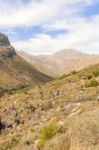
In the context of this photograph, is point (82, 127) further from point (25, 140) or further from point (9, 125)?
point (9, 125)

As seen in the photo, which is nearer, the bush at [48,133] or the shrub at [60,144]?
the shrub at [60,144]

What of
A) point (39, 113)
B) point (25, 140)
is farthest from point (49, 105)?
point (25, 140)

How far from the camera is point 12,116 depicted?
1165 inches

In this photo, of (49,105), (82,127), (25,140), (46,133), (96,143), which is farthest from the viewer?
(49,105)

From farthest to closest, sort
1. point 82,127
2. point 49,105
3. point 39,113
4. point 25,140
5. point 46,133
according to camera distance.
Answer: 1. point 49,105
2. point 39,113
3. point 25,140
4. point 46,133
5. point 82,127

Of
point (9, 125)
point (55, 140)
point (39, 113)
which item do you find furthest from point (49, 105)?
point (55, 140)

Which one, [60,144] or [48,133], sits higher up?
[48,133]

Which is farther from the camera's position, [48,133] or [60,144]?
[48,133]

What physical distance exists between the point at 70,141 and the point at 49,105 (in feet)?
65.2

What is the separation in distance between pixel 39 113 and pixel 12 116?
2.65m

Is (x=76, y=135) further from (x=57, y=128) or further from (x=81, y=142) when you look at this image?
(x=57, y=128)

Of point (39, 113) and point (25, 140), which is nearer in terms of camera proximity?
point (25, 140)

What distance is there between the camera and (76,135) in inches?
397

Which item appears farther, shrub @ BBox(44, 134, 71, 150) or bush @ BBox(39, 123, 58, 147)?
bush @ BBox(39, 123, 58, 147)
